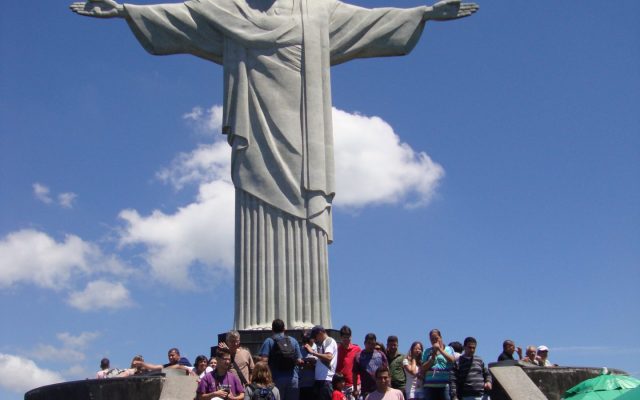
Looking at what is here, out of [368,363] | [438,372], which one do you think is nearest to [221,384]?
[368,363]

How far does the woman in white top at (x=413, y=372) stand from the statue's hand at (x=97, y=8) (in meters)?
9.19

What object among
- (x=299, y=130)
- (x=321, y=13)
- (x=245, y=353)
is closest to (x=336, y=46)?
(x=321, y=13)

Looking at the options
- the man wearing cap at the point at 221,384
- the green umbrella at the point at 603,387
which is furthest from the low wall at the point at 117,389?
the green umbrella at the point at 603,387

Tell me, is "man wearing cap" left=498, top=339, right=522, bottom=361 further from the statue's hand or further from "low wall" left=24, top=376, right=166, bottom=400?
the statue's hand

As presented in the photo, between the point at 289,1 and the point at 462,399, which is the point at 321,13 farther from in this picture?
the point at 462,399

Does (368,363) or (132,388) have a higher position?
(368,363)

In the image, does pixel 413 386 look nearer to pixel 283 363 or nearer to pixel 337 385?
pixel 337 385

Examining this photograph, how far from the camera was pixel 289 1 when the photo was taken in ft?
57.1

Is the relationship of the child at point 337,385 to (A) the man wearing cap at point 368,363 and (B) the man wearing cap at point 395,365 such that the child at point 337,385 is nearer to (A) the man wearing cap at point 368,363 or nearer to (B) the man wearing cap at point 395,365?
(A) the man wearing cap at point 368,363

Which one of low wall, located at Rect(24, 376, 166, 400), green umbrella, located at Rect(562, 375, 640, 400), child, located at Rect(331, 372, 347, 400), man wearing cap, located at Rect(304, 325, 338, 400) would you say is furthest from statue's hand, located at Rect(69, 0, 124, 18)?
green umbrella, located at Rect(562, 375, 640, 400)

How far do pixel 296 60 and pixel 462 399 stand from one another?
25.0ft

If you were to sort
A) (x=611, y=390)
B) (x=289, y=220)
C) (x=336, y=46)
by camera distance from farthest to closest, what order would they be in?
(x=336, y=46) → (x=289, y=220) → (x=611, y=390)

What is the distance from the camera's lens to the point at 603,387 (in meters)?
10.6

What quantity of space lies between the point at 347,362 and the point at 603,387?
3.63 metres
